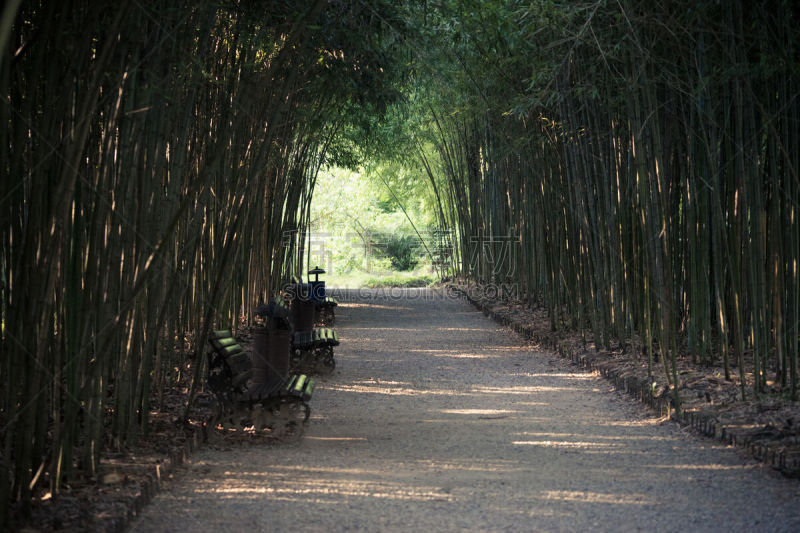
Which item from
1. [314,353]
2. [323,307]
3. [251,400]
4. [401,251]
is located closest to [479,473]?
[251,400]

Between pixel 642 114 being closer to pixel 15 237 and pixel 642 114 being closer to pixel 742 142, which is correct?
pixel 742 142

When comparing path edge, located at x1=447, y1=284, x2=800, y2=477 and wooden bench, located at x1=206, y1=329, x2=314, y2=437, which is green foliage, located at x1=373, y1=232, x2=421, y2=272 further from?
wooden bench, located at x1=206, y1=329, x2=314, y2=437

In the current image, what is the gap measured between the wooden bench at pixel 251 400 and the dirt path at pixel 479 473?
17 cm

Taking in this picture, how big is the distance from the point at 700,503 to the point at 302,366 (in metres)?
3.29

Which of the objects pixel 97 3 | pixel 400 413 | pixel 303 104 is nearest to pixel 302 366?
pixel 400 413

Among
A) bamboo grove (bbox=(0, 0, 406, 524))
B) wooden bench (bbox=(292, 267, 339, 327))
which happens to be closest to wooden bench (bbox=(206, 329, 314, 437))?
bamboo grove (bbox=(0, 0, 406, 524))

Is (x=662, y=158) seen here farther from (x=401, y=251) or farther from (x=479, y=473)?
(x=401, y=251)

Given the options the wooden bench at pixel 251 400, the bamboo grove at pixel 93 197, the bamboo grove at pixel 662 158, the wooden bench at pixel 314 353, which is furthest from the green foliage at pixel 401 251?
the wooden bench at pixel 251 400

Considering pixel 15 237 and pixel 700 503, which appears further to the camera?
pixel 15 237

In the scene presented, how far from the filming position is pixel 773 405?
147 inches

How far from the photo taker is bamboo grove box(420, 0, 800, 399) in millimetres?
3859

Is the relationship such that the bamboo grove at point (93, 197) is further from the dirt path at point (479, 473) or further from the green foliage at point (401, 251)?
the green foliage at point (401, 251)

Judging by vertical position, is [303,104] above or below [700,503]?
above

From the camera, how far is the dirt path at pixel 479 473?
2.46 meters
